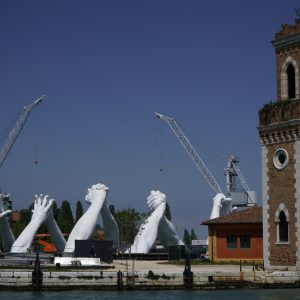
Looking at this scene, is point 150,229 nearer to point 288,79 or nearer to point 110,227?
point 110,227

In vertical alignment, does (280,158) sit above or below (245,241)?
above

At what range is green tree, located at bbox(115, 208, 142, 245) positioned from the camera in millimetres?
141625

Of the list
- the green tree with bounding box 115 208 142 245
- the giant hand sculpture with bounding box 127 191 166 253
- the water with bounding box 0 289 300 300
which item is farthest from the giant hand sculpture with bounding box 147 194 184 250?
the green tree with bounding box 115 208 142 245

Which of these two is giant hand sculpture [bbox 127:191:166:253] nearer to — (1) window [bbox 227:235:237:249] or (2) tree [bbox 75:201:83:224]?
(1) window [bbox 227:235:237:249]

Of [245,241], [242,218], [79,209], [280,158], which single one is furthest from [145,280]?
[79,209]

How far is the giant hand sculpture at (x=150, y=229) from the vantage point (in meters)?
82.4

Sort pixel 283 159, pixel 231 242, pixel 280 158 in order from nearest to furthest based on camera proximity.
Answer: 1. pixel 283 159
2. pixel 280 158
3. pixel 231 242

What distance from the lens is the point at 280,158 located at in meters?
52.0

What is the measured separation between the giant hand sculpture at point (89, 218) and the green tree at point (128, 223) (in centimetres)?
5612

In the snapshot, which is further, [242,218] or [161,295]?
[242,218]

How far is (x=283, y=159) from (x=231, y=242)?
16142 millimetres

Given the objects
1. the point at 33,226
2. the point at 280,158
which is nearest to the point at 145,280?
the point at 280,158

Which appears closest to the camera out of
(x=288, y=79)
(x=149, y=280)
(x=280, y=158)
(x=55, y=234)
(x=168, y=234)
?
(x=149, y=280)

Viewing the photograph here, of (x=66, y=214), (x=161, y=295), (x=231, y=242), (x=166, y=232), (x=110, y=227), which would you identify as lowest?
(x=161, y=295)
